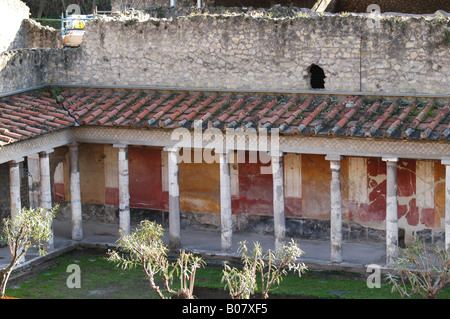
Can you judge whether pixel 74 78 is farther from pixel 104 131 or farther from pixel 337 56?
pixel 337 56

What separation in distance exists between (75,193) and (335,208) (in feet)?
19.5

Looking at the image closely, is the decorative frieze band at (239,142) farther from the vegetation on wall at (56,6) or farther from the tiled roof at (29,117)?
the vegetation on wall at (56,6)

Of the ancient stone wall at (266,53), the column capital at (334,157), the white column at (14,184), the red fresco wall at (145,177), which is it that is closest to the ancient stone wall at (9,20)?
the ancient stone wall at (266,53)

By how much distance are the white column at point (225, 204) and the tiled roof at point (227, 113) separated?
861 millimetres

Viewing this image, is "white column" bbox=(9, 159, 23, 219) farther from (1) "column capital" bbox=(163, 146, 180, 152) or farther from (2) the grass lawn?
(1) "column capital" bbox=(163, 146, 180, 152)

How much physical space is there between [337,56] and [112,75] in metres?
5.37

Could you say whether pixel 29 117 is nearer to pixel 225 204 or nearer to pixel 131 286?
pixel 131 286

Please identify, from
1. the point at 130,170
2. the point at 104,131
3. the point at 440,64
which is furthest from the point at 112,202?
the point at 440,64

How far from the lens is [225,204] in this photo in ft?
64.3

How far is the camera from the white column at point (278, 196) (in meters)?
18.9

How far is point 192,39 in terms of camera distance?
2055 cm

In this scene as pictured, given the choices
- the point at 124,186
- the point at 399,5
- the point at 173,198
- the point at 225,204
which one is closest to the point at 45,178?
the point at 124,186

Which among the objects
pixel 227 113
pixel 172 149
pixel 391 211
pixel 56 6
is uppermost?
pixel 56 6

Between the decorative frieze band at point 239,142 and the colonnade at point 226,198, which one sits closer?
the decorative frieze band at point 239,142
